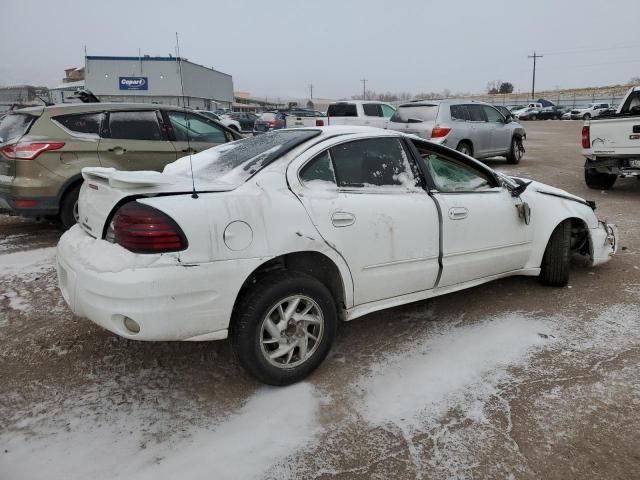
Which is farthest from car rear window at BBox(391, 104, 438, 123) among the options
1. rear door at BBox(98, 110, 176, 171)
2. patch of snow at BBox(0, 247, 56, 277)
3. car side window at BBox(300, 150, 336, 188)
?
car side window at BBox(300, 150, 336, 188)

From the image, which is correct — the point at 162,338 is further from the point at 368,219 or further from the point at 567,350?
the point at 567,350

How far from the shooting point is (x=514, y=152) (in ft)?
42.3

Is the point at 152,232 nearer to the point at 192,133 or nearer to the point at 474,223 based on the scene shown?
the point at 474,223

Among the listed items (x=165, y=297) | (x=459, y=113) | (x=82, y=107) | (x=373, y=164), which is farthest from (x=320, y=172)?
(x=459, y=113)

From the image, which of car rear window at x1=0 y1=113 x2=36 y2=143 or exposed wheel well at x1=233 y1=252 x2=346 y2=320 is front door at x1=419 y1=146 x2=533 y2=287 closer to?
exposed wheel well at x1=233 y1=252 x2=346 y2=320

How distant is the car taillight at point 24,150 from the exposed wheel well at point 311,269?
415cm

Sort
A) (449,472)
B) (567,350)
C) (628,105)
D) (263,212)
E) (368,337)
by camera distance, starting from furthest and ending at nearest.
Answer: (628,105), (368,337), (567,350), (263,212), (449,472)

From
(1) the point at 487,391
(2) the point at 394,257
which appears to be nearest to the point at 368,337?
(2) the point at 394,257

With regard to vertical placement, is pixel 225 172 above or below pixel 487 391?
above

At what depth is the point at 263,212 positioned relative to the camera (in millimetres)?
2746

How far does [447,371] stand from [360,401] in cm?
66

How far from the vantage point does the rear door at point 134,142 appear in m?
6.11

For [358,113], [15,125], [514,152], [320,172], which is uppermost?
[358,113]

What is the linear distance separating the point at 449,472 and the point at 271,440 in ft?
2.87
